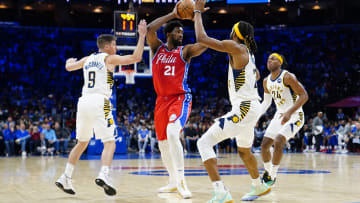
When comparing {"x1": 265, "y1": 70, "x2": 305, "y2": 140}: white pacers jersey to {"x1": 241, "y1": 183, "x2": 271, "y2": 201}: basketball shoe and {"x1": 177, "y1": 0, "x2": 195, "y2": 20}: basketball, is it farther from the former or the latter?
{"x1": 177, "y1": 0, "x2": 195, "y2": 20}: basketball

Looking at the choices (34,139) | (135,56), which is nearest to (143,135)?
(34,139)

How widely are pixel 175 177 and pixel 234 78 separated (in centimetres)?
174

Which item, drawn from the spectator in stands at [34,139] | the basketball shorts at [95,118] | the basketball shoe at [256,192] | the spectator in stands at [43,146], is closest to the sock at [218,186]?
the basketball shoe at [256,192]

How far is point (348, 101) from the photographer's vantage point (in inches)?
889

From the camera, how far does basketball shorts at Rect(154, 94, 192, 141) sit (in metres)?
5.43

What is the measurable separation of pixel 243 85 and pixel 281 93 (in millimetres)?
1940

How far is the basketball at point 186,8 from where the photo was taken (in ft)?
17.9

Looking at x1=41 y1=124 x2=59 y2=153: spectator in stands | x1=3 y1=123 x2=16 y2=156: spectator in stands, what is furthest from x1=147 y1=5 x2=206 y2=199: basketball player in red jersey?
x1=3 y1=123 x2=16 y2=156: spectator in stands

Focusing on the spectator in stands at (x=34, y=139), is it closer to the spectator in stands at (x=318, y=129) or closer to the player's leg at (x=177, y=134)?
Result: the spectator in stands at (x=318, y=129)

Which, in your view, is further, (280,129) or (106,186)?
(280,129)

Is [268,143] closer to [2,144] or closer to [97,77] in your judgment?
[97,77]

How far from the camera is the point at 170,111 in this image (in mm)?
5473

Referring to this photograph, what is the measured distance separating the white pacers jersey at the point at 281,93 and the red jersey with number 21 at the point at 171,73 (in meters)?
1.61

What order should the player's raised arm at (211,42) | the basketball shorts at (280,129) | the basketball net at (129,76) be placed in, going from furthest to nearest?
the basketball net at (129,76)
the basketball shorts at (280,129)
the player's raised arm at (211,42)
